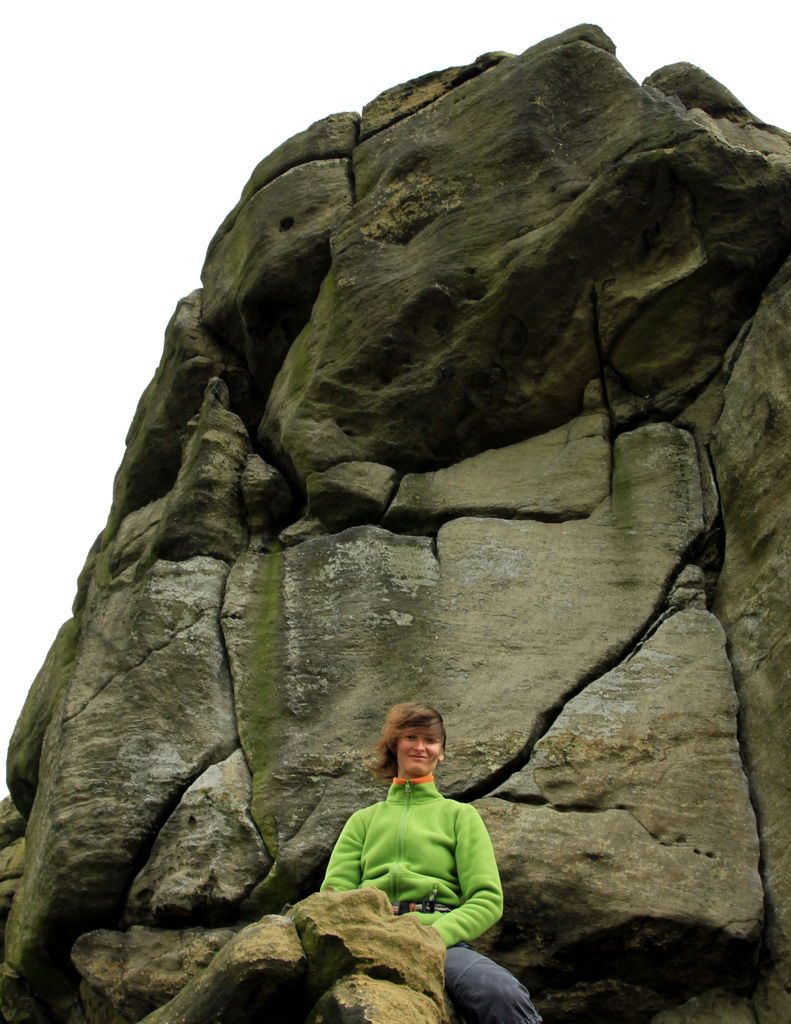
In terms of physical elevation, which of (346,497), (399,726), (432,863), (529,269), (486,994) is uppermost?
(529,269)

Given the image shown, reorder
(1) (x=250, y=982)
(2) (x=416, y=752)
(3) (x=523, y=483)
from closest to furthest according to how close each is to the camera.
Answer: (1) (x=250, y=982)
(2) (x=416, y=752)
(3) (x=523, y=483)

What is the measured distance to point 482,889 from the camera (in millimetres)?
5582

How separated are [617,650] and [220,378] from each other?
5.92 m

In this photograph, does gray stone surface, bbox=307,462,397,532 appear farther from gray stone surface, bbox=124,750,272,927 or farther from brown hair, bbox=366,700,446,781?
brown hair, bbox=366,700,446,781

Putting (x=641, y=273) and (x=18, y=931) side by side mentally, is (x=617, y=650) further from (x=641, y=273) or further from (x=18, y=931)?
(x=18, y=931)

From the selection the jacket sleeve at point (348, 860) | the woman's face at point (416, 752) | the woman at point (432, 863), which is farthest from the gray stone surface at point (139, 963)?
the woman's face at point (416, 752)

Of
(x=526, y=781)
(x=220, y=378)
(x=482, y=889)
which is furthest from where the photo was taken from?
(x=220, y=378)

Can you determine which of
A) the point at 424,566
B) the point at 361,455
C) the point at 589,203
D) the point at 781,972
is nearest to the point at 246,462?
the point at 361,455

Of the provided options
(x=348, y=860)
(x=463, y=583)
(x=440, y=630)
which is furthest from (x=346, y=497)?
(x=348, y=860)

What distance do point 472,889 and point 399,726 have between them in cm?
107

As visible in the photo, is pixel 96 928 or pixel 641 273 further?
pixel 641 273

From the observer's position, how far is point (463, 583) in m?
9.02

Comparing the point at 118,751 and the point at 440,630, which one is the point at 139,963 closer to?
the point at 118,751

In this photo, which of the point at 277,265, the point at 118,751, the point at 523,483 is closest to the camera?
the point at 118,751
